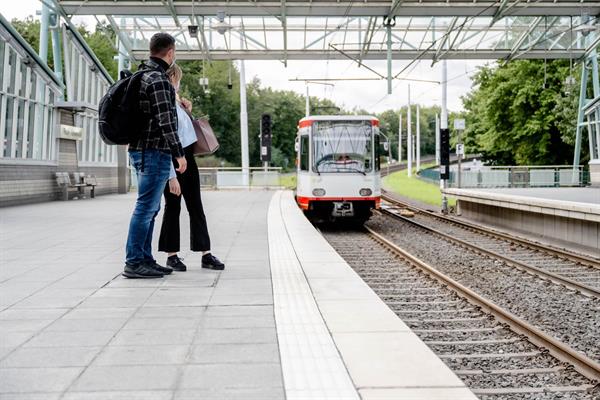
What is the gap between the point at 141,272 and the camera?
21.3 ft

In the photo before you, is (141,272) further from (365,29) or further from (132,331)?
(365,29)

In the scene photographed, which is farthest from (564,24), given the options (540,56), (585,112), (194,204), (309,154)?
(194,204)

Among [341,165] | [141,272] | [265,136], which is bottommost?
[141,272]

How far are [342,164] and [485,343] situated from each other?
37.3ft

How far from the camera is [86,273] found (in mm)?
7086

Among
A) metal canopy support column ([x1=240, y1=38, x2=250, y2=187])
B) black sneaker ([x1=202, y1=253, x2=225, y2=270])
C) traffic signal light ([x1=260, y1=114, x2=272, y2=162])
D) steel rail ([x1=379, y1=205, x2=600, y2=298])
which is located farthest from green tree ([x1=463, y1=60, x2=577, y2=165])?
black sneaker ([x1=202, y1=253, x2=225, y2=270])

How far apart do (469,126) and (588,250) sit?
4783 centimetres

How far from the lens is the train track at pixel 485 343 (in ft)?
16.0

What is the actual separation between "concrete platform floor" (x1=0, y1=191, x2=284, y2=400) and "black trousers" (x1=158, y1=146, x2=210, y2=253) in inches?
13.2

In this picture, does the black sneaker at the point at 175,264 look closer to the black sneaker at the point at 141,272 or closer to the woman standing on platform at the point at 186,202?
the woman standing on platform at the point at 186,202

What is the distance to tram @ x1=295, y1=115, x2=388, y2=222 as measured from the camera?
17.1m

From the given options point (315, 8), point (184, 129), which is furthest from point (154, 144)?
point (315, 8)

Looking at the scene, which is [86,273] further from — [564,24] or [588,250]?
[564,24]

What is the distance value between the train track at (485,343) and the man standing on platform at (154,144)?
9.24 ft
